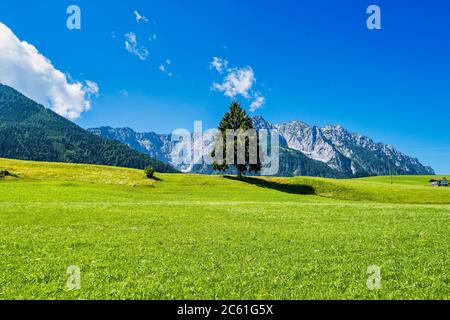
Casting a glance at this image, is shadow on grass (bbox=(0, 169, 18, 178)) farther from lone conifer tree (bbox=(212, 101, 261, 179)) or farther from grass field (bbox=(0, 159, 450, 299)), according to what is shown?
grass field (bbox=(0, 159, 450, 299))

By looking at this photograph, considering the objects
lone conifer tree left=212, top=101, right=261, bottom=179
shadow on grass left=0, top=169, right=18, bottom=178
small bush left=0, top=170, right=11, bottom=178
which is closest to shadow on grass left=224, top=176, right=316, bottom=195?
lone conifer tree left=212, top=101, right=261, bottom=179

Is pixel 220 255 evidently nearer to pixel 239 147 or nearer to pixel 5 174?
pixel 239 147

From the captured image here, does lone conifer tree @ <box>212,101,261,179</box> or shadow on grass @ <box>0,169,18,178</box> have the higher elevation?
lone conifer tree @ <box>212,101,261,179</box>

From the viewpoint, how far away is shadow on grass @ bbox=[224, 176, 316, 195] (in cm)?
9075

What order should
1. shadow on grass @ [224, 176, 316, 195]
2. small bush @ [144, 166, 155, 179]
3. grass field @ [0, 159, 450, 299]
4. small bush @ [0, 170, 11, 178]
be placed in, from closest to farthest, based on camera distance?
1. grass field @ [0, 159, 450, 299]
2. small bush @ [0, 170, 11, 178]
3. shadow on grass @ [224, 176, 316, 195]
4. small bush @ [144, 166, 155, 179]

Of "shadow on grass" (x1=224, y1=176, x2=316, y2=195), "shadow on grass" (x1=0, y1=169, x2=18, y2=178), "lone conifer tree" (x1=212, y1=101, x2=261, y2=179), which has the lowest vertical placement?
"shadow on grass" (x1=224, y1=176, x2=316, y2=195)

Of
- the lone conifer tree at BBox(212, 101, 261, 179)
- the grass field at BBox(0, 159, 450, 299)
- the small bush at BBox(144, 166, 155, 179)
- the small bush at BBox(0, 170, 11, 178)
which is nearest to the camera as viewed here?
the grass field at BBox(0, 159, 450, 299)

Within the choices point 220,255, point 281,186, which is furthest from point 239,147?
point 220,255

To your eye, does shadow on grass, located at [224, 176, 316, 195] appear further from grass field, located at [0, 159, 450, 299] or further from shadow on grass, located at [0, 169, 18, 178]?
grass field, located at [0, 159, 450, 299]

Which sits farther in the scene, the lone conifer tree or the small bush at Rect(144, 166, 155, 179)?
the small bush at Rect(144, 166, 155, 179)

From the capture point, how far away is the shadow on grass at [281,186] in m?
90.8

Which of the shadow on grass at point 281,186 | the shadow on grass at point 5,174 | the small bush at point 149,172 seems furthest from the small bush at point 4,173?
the shadow on grass at point 281,186

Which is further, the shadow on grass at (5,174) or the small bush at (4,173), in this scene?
the shadow on grass at (5,174)

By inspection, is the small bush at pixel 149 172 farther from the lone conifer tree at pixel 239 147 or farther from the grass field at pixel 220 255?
the grass field at pixel 220 255
